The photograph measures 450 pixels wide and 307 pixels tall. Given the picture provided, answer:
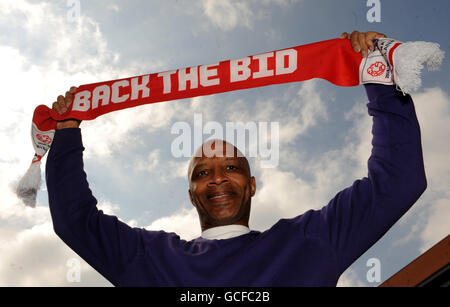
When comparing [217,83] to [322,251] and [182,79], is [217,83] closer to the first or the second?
[182,79]

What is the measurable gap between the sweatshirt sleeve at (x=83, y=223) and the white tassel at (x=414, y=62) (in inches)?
83.5

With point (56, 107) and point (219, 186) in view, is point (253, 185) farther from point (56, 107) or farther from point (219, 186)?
point (56, 107)

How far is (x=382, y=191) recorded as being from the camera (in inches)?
106

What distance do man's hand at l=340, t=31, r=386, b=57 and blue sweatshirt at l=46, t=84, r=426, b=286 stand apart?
0.35 metres

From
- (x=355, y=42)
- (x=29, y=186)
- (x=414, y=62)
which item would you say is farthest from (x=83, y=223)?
(x=414, y=62)

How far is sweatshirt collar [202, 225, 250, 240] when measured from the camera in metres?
3.10

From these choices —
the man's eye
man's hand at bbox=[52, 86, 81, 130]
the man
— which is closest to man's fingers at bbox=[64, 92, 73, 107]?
man's hand at bbox=[52, 86, 81, 130]

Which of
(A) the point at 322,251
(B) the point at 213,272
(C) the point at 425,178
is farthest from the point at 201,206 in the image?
(C) the point at 425,178

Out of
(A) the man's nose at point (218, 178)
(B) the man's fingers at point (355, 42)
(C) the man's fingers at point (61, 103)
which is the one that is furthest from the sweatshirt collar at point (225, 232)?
(C) the man's fingers at point (61, 103)

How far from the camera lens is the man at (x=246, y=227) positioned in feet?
8.73

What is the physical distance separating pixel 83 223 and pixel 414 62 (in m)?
2.57
